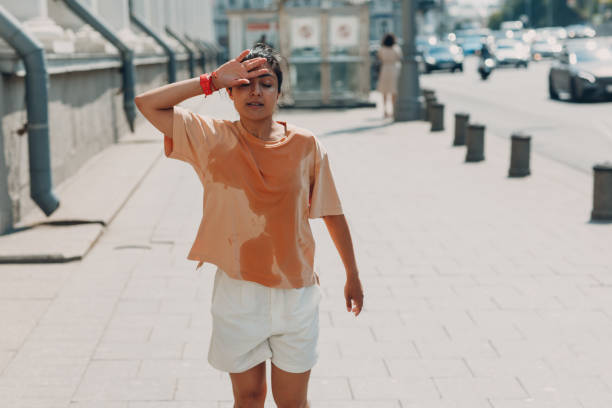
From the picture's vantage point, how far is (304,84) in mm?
22906

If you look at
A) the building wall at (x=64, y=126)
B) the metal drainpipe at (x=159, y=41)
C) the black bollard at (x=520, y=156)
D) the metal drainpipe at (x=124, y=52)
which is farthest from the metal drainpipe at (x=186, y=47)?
the black bollard at (x=520, y=156)

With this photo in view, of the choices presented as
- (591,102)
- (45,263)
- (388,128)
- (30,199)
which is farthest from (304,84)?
(45,263)

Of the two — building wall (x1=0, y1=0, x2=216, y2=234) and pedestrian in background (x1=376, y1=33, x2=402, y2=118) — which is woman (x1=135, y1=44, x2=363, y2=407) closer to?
building wall (x1=0, y1=0, x2=216, y2=234)

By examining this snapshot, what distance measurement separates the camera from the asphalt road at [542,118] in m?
14.6

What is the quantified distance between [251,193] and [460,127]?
11691mm

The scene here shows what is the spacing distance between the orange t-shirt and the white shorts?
50mm

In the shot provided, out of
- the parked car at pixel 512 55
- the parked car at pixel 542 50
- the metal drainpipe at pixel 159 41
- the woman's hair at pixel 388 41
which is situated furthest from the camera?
the parked car at pixel 542 50

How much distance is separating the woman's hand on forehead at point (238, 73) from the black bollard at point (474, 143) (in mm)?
9885

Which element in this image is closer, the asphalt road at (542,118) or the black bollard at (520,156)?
the black bollard at (520,156)

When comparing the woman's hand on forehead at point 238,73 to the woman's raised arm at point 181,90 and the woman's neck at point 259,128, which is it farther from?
the woman's neck at point 259,128

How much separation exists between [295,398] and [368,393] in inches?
45.5

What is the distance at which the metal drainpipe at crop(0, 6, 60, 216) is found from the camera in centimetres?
788

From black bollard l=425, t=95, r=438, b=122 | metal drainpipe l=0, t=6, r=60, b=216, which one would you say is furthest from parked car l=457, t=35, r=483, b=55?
metal drainpipe l=0, t=6, r=60, b=216

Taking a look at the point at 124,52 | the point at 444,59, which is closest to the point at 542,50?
the point at 444,59
